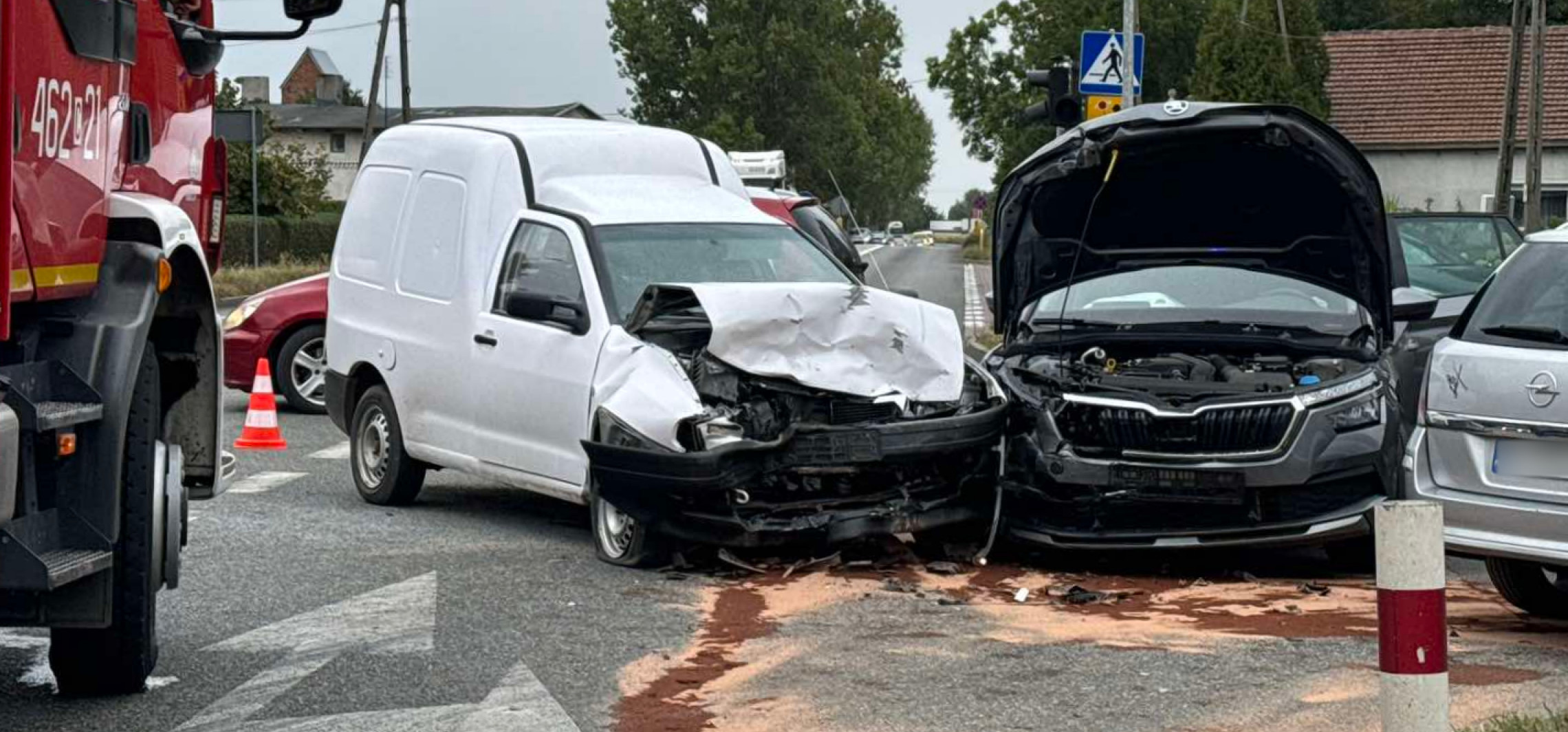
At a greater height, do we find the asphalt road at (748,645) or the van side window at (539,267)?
the van side window at (539,267)

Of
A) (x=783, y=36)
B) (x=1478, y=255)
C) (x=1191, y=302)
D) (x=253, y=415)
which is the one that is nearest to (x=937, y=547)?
(x=1191, y=302)

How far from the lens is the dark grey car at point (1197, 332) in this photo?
32.1 feet

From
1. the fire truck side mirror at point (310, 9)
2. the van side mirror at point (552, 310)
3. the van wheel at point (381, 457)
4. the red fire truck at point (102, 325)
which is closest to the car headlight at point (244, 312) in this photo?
the van wheel at point (381, 457)

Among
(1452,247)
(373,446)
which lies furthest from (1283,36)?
(373,446)

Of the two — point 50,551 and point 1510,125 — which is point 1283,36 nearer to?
point 1510,125

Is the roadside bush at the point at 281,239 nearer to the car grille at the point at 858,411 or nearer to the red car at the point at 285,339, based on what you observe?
the red car at the point at 285,339

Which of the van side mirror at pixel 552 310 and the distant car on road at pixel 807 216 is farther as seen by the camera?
the distant car on road at pixel 807 216

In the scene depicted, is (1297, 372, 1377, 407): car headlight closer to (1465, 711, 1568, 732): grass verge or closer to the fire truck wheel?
(1465, 711, 1568, 732): grass verge

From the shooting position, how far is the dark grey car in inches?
386

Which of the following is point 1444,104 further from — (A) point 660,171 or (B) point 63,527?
(B) point 63,527

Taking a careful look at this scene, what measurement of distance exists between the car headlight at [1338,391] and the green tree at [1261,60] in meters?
44.6

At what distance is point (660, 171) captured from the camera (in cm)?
1251

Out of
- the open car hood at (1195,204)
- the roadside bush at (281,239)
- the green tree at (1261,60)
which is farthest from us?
the green tree at (1261,60)

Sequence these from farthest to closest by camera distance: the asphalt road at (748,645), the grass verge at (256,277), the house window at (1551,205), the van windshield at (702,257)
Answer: the house window at (1551,205)
the grass verge at (256,277)
the van windshield at (702,257)
the asphalt road at (748,645)
